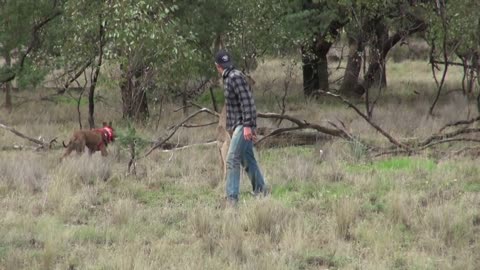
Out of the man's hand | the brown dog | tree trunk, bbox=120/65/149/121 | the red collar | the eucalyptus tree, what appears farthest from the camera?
the eucalyptus tree

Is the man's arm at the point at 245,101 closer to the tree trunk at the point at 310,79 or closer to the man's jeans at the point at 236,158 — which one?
the man's jeans at the point at 236,158

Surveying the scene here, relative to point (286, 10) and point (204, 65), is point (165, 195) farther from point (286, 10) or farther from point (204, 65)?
point (286, 10)

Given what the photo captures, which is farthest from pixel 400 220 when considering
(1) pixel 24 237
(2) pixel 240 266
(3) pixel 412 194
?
(1) pixel 24 237

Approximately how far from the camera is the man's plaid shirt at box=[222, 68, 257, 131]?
8289mm

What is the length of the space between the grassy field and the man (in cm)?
37

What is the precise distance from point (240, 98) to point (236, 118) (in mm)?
267

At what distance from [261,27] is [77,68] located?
167 inches

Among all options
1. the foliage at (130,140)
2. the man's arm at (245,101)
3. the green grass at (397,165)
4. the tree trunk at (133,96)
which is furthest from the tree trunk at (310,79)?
the man's arm at (245,101)

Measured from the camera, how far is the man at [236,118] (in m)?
8.30

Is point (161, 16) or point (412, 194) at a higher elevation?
point (161, 16)

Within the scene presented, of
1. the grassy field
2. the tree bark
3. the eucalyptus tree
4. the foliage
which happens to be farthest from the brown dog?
the tree bark

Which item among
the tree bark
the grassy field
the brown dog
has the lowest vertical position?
the grassy field

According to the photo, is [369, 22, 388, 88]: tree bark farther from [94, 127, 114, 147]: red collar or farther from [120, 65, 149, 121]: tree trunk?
[94, 127, 114, 147]: red collar

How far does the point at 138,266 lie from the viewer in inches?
233
